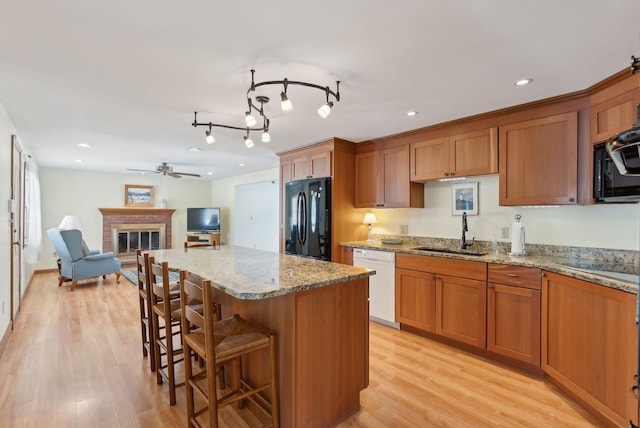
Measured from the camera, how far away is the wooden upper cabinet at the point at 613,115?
2.05m

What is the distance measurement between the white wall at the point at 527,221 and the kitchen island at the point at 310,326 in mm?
1938

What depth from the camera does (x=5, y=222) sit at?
9.68ft

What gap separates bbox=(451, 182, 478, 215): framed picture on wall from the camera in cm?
339

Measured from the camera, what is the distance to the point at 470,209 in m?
3.42

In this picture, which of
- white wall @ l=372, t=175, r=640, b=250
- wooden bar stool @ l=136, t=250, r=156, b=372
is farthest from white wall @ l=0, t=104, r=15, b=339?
white wall @ l=372, t=175, r=640, b=250

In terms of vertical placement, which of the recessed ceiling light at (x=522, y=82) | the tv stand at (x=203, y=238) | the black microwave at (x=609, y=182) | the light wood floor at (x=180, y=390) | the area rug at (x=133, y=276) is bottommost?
the light wood floor at (x=180, y=390)

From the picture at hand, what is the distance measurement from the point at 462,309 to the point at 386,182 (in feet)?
5.47

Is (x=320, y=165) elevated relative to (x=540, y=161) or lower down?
elevated

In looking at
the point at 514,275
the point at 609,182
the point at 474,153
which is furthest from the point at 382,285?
the point at 609,182

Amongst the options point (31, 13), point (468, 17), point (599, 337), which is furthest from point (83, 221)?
point (599, 337)

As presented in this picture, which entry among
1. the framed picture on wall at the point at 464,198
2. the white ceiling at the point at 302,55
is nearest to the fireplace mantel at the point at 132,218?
the white ceiling at the point at 302,55

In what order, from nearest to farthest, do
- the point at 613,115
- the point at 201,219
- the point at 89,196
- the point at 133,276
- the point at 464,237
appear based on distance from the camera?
the point at 613,115 → the point at 464,237 → the point at 133,276 → the point at 89,196 → the point at 201,219

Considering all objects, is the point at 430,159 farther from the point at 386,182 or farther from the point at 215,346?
the point at 215,346

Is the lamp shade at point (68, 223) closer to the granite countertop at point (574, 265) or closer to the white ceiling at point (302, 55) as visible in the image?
the white ceiling at point (302, 55)
